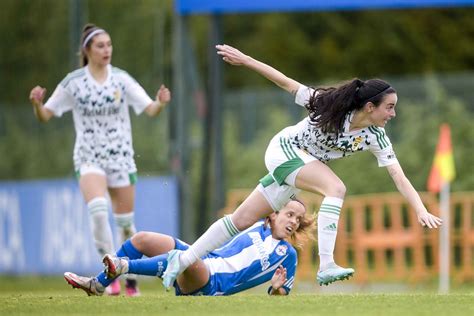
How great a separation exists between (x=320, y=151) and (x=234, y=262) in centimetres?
103

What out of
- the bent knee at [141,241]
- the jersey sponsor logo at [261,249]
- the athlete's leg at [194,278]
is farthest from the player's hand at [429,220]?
the bent knee at [141,241]

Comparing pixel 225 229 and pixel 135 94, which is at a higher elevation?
pixel 135 94

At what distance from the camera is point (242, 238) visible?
31.8 ft

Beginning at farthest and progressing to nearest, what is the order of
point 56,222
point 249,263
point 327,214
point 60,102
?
point 56,222 → point 60,102 → point 249,263 → point 327,214

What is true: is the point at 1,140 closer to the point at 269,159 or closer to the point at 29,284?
the point at 29,284

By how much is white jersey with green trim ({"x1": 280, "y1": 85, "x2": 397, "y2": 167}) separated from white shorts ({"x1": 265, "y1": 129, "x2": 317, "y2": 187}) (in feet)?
0.22

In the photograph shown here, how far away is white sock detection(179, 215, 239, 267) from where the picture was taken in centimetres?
924

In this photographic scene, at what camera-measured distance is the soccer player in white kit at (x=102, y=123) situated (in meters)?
11.0

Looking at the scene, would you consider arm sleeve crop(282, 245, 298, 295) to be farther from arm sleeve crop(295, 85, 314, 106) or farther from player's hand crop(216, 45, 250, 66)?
player's hand crop(216, 45, 250, 66)

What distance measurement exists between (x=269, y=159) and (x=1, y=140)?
1097 centimetres

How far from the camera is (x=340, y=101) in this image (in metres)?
9.16

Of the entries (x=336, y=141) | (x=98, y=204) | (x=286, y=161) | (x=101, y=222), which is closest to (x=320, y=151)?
(x=336, y=141)

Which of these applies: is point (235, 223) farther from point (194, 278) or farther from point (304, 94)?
point (304, 94)

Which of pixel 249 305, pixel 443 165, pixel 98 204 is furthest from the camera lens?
pixel 443 165
